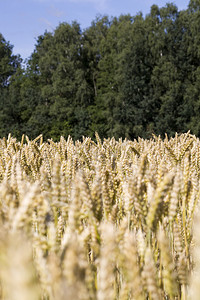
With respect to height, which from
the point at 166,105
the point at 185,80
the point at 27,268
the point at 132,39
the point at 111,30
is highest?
the point at 111,30

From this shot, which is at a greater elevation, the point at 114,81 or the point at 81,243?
the point at 114,81

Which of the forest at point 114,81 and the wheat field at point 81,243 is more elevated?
the forest at point 114,81

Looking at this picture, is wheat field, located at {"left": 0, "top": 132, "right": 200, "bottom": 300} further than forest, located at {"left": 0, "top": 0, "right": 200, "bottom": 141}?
No

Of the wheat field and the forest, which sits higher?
the forest

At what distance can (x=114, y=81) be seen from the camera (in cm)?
3331

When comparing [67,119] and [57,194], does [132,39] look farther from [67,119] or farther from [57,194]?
[57,194]

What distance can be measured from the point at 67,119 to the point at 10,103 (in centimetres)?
703

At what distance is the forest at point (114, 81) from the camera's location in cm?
2898

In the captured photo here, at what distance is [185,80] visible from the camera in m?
29.2

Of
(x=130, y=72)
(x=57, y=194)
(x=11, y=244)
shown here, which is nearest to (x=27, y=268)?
(x=11, y=244)

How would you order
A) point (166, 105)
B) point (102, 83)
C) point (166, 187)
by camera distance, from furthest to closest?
point (102, 83)
point (166, 105)
point (166, 187)

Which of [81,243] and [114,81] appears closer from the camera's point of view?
[81,243]

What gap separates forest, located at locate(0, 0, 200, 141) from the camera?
2898cm

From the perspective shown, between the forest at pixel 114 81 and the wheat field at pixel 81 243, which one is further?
the forest at pixel 114 81
